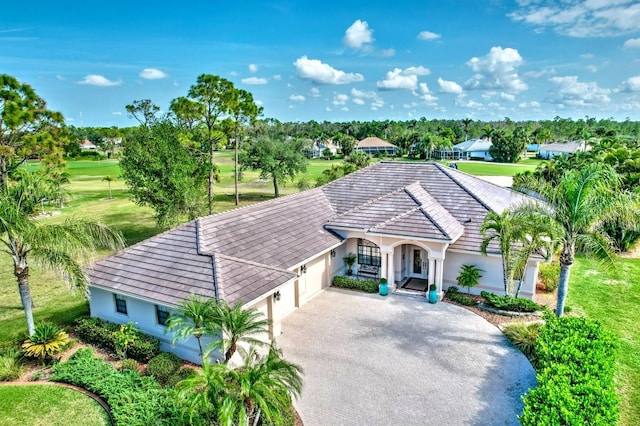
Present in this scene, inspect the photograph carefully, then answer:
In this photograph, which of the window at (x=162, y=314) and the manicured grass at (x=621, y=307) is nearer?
the manicured grass at (x=621, y=307)

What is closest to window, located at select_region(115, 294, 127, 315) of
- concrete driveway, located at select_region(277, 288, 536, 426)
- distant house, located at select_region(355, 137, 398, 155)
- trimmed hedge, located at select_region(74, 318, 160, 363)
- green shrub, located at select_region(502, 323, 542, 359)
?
trimmed hedge, located at select_region(74, 318, 160, 363)

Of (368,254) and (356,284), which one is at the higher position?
(368,254)

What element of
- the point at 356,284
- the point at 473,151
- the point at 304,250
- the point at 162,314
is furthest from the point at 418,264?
the point at 473,151

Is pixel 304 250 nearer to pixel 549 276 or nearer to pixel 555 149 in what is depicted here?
pixel 549 276

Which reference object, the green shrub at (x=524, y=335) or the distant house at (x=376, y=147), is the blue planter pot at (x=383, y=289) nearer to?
the green shrub at (x=524, y=335)

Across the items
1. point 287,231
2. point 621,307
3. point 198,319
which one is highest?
point 287,231

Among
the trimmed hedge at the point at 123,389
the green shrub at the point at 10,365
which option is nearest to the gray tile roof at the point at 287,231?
the trimmed hedge at the point at 123,389

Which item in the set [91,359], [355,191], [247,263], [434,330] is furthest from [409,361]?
[355,191]
